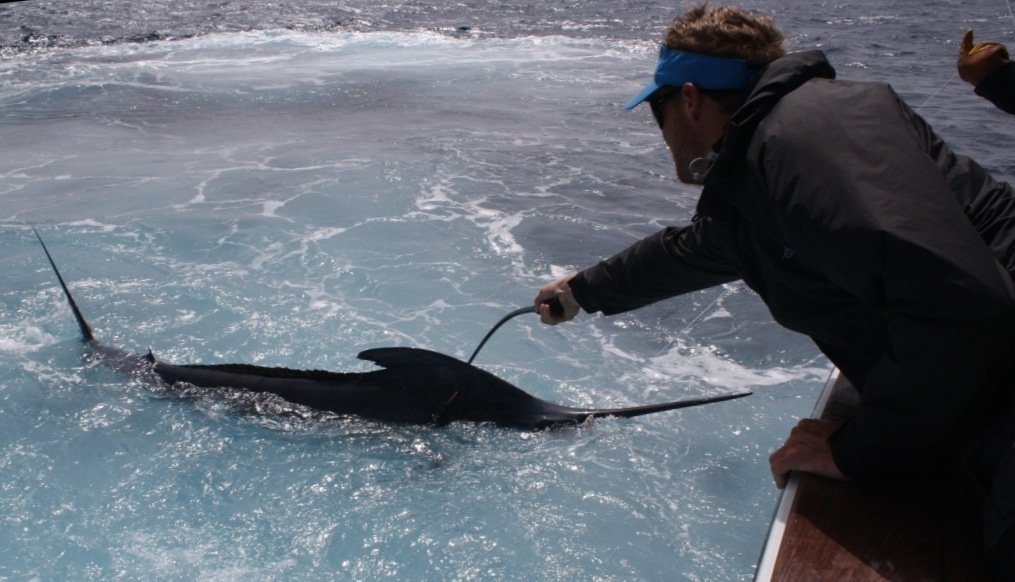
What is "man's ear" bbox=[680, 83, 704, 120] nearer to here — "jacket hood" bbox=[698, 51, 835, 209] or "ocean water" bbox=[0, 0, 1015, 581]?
"jacket hood" bbox=[698, 51, 835, 209]

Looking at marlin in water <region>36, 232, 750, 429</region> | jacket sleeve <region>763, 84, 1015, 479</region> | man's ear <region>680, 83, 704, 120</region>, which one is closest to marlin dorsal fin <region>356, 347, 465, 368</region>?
marlin in water <region>36, 232, 750, 429</region>

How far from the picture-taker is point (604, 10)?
28.5 m

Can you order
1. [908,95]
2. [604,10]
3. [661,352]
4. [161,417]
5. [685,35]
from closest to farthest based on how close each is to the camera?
Result: [685,35] < [161,417] < [661,352] < [908,95] < [604,10]

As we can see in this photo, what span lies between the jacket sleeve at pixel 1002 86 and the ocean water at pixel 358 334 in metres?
2.25

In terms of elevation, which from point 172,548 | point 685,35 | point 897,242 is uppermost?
point 685,35

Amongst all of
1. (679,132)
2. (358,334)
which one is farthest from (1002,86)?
(358,334)

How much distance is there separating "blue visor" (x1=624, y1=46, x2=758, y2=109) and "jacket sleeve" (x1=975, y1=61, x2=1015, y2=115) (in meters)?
2.13

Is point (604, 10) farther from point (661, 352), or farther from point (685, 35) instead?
point (685, 35)

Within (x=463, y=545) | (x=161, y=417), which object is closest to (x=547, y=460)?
(x=463, y=545)

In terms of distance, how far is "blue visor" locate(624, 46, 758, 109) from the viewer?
214 centimetres

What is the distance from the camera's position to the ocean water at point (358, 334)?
429 cm

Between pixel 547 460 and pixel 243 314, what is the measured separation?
3329mm

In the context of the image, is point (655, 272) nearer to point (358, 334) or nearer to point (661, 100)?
point (661, 100)

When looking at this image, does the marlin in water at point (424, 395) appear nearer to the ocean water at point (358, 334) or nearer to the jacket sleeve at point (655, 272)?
the ocean water at point (358, 334)
